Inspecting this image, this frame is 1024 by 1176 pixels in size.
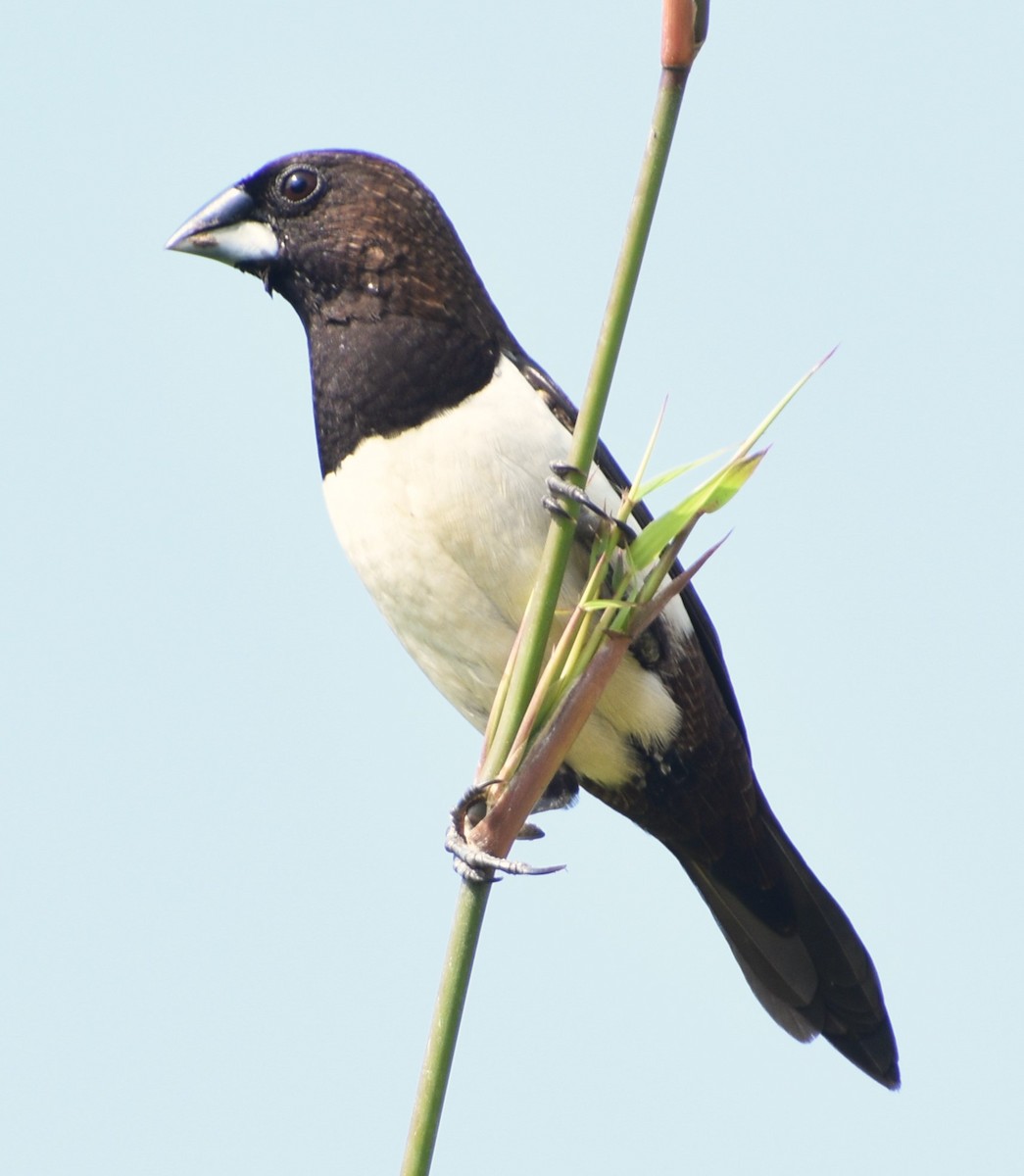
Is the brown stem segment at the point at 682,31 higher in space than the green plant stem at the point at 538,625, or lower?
higher

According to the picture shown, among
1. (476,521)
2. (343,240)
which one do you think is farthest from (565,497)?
(343,240)

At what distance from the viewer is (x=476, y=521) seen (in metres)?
3.72

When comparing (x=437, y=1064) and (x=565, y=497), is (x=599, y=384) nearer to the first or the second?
(x=565, y=497)

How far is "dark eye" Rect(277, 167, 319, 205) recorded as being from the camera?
431cm

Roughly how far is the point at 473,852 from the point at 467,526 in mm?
1461

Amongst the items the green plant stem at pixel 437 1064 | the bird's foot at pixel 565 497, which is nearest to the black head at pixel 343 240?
the bird's foot at pixel 565 497

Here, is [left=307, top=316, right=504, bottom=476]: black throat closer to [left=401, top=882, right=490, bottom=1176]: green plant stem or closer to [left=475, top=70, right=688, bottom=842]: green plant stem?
[left=475, top=70, right=688, bottom=842]: green plant stem

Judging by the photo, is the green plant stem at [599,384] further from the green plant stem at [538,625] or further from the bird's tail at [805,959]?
the bird's tail at [805,959]

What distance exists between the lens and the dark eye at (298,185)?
4.31 m

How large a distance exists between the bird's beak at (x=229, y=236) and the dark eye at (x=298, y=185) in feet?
0.31

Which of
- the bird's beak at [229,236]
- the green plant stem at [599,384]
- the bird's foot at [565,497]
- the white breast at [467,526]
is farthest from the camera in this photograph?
the bird's beak at [229,236]

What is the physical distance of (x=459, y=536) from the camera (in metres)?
3.75

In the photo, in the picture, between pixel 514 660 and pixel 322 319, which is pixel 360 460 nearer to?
pixel 322 319

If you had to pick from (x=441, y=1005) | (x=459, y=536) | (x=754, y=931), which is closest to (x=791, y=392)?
(x=441, y=1005)
